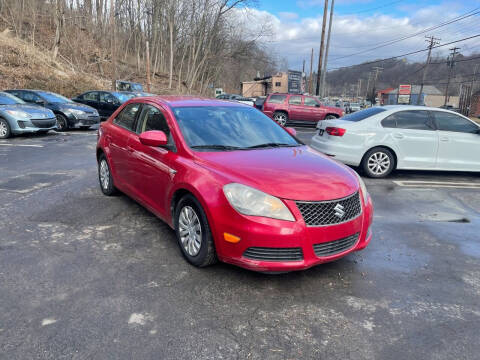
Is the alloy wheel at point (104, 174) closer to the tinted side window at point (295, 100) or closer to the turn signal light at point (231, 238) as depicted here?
the turn signal light at point (231, 238)

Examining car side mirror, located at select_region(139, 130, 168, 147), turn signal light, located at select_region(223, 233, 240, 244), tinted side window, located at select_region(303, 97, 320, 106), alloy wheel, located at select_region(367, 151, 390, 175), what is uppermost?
tinted side window, located at select_region(303, 97, 320, 106)

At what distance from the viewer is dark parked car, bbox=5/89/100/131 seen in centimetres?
1376

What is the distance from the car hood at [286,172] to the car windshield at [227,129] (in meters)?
0.21

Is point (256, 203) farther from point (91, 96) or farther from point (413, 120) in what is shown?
point (91, 96)

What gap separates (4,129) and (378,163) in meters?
10.8

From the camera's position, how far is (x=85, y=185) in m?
6.26

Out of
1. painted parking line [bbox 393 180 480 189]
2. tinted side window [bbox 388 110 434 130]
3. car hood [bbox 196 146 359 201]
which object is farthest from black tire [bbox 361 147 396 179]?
car hood [bbox 196 146 359 201]

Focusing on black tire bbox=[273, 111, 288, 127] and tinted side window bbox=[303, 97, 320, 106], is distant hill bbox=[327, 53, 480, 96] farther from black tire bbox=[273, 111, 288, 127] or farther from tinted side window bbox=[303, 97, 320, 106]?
black tire bbox=[273, 111, 288, 127]

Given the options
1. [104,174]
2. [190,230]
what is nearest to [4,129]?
[104,174]

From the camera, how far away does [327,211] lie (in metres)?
3.05

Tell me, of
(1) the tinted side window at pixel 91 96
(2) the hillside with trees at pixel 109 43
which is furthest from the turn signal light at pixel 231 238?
(2) the hillside with trees at pixel 109 43

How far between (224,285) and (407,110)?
20.0 feet

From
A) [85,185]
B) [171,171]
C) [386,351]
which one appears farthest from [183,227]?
[85,185]

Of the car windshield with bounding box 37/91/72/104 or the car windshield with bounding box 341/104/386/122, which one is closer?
the car windshield with bounding box 341/104/386/122
